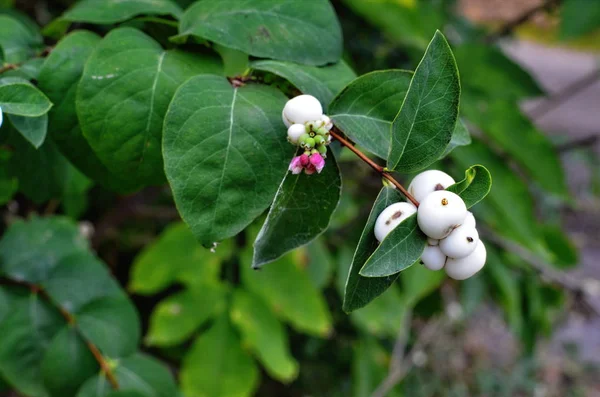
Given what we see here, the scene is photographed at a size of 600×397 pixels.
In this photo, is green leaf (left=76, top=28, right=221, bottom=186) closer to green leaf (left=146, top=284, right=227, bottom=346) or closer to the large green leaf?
the large green leaf

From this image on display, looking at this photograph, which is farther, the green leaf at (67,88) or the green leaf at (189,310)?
the green leaf at (189,310)

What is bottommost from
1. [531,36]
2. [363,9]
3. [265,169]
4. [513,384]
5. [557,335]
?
[531,36]

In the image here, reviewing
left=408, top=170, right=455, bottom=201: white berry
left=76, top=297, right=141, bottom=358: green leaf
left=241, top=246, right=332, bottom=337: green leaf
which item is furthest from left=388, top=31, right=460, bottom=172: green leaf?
left=241, top=246, right=332, bottom=337: green leaf

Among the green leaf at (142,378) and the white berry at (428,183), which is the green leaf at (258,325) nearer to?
the green leaf at (142,378)

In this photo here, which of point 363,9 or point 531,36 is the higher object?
point 363,9

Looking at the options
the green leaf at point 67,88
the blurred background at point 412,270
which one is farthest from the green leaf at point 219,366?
the green leaf at point 67,88

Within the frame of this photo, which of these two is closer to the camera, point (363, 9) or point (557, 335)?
point (363, 9)

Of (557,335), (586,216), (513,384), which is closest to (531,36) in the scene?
(586,216)

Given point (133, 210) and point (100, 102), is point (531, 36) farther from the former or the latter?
point (100, 102)
